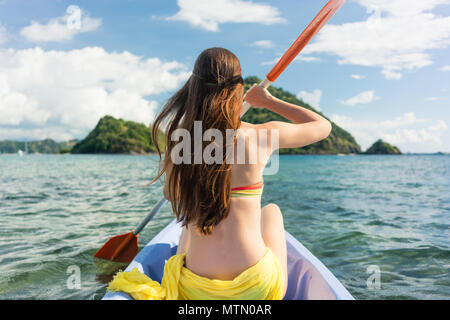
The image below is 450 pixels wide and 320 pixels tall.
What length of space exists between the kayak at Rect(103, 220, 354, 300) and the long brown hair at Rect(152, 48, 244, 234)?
0.67 metres

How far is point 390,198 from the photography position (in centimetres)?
1166

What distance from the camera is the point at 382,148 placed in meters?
107

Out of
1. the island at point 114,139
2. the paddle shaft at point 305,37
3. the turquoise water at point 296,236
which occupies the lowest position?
Result: the turquoise water at point 296,236

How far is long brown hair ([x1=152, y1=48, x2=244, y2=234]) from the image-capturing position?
153 cm

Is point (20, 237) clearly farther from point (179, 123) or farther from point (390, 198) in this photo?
point (390, 198)

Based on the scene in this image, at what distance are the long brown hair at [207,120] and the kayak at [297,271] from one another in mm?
674

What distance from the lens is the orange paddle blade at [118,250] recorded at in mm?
4180

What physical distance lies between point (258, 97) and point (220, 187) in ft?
2.46

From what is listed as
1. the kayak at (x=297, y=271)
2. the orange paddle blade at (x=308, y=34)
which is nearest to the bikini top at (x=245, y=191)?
the kayak at (x=297, y=271)

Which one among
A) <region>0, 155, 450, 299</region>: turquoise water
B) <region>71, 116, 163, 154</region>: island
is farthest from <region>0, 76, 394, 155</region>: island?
<region>0, 155, 450, 299</region>: turquoise water

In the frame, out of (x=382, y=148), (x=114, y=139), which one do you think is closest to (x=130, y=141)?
(x=114, y=139)

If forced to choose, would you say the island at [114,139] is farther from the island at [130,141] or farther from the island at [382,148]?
the island at [382,148]

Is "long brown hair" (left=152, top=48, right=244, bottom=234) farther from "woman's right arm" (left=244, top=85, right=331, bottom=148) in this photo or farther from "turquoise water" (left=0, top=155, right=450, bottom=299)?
"turquoise water" (left=0, top=155, right=450, bottom=299)

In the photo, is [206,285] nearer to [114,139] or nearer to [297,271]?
[297,271]
